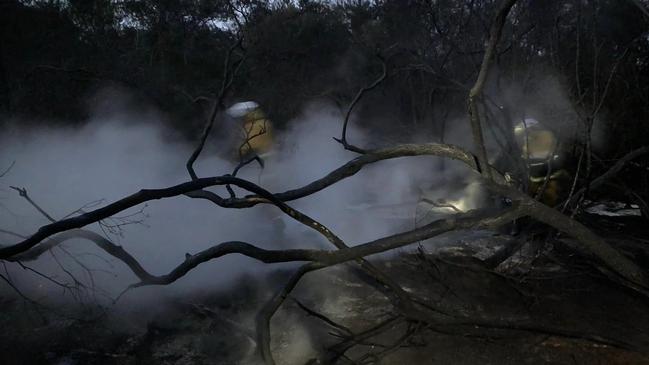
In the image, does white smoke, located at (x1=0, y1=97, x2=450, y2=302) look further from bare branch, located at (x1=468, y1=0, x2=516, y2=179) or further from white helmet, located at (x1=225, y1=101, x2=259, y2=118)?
bare branch, located at (x1=468, y1=0, x2=516, y2=179)

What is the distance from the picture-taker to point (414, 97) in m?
14.5

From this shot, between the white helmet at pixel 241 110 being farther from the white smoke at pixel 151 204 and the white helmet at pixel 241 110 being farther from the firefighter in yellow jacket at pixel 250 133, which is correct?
the white smoke at pixel 151 204

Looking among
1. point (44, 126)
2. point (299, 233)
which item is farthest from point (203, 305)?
point (44, 126)

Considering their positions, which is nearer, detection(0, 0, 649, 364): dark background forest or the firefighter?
detection(0, 0, 649, 364): dark background forest

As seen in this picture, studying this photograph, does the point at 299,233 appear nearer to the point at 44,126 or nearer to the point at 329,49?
the point at 44,126

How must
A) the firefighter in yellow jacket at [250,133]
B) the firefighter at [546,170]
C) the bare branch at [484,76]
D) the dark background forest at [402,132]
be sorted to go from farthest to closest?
the firefighter in yellow jacket at [250,133], the firefighter at [546,170], the dark background forest at [402,132], the bare branch at [484,76]

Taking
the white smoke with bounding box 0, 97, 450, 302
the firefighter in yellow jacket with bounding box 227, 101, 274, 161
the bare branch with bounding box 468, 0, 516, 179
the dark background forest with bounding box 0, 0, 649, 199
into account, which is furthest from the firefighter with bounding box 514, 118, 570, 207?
the firefighter in yellow jacket with bounding box 227, 101, 274, 161

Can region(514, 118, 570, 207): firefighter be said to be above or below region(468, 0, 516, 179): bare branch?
above

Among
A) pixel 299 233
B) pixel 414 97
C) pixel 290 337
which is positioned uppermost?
pixel 414 97

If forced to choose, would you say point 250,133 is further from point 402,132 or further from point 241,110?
point 402,132

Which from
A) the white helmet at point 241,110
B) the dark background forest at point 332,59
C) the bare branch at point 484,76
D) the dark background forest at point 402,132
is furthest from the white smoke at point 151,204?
the bare branch at point 484,76

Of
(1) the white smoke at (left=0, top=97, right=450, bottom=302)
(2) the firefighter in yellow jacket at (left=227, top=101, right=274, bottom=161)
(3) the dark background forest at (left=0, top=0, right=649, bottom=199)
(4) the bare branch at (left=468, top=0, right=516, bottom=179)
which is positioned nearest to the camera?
(4) the bare branch at (left=468, top=0, right=516, bottom=179)

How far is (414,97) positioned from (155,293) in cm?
1150

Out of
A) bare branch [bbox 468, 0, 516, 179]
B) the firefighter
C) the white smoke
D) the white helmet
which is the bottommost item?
bare branch [bbox 468, 0, 516, 179]
